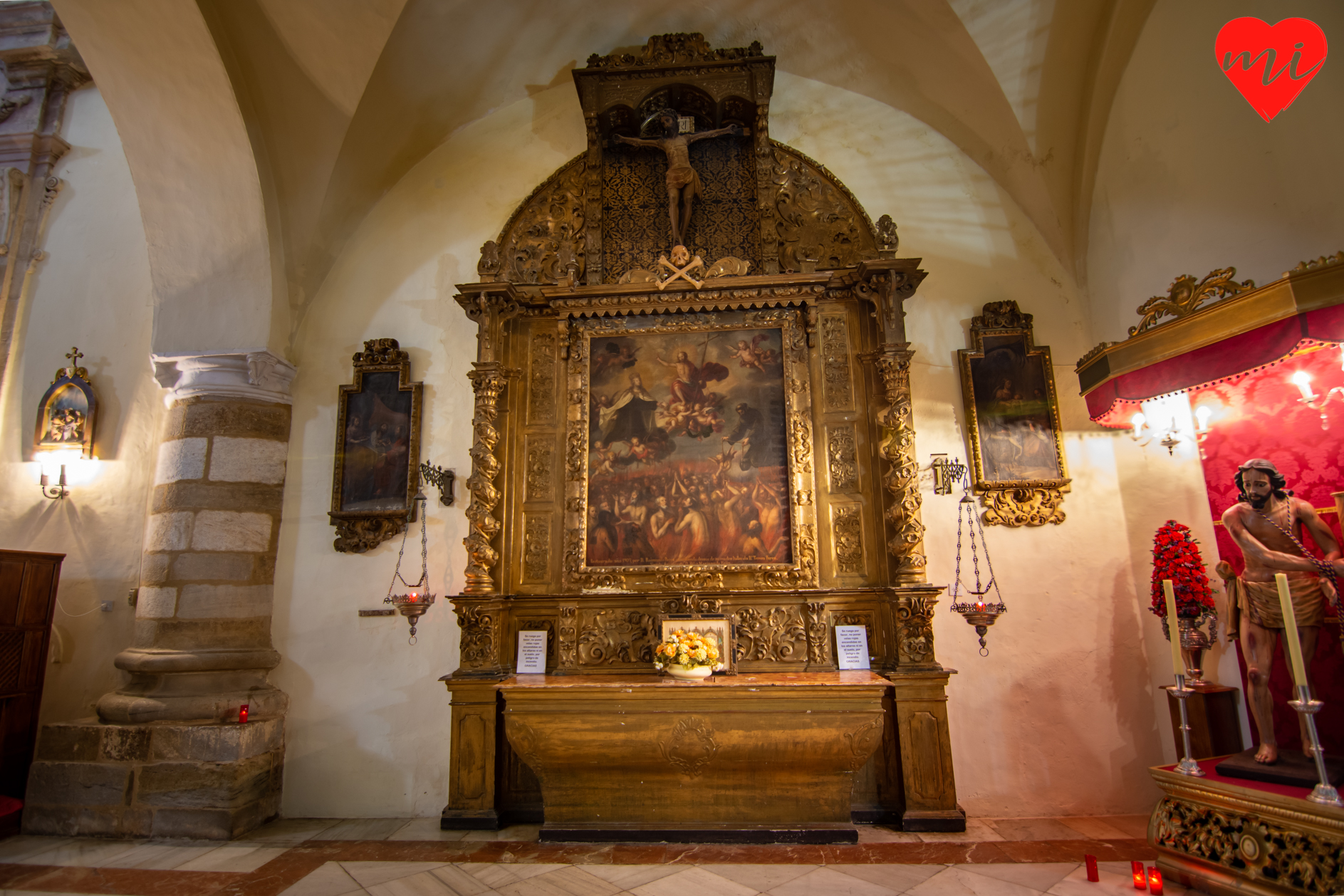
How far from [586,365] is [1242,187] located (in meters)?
5.17

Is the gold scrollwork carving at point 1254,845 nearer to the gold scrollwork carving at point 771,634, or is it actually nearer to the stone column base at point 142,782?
the gold scrollwork carving at point 771,634

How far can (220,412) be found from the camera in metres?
6.18

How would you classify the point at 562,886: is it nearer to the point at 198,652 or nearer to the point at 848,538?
the point at 848,538

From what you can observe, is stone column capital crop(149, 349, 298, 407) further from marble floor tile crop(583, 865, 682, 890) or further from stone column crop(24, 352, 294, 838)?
marble floor tile crop(583, 865, 682, 890)

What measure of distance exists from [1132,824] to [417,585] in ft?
19.9

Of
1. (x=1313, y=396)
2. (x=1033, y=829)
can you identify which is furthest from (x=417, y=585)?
(x=1313, y=396)

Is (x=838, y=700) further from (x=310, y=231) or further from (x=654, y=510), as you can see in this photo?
(x=310, y=231)

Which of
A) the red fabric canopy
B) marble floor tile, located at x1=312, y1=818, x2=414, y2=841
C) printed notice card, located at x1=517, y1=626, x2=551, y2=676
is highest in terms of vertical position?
the red fabric canopy

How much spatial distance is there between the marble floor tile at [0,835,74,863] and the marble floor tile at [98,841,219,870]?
604mm

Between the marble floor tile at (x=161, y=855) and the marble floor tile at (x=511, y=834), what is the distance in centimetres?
187

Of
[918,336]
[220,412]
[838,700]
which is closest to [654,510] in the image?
[838,700]

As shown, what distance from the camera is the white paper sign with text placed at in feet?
18.7

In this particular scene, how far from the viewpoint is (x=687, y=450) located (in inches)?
237

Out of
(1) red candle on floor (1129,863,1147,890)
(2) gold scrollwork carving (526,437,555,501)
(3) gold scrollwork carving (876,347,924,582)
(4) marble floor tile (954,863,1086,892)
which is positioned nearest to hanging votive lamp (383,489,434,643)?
(2) gold scrollwork carving (526,437,555,501)
